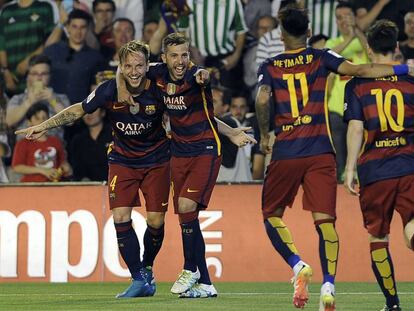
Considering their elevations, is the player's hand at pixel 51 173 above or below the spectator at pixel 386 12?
below

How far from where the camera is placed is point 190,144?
11695mm

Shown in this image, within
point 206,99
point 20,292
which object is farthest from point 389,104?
point 20,292

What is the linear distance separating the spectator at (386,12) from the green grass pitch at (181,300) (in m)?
4.33

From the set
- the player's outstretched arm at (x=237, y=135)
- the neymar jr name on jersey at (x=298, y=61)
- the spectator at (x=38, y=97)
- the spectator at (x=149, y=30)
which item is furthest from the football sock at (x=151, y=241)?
the spectator at (x=149, y=30)

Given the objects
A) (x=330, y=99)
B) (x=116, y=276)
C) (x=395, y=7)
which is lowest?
(x=116, y=276)

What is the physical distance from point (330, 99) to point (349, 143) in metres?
6.70

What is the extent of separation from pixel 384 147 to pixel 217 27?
784 cm

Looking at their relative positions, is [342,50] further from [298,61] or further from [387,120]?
[387,120]

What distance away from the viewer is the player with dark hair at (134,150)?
1162cm

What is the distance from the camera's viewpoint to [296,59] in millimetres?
10297

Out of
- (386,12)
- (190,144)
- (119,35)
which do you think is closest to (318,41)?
(386,12)

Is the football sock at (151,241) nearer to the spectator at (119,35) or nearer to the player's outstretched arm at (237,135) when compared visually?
the player's outstretched arm at (237,135)

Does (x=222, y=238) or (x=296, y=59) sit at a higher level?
(x=296, y=59)

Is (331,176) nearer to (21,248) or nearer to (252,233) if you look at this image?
(252,233)
